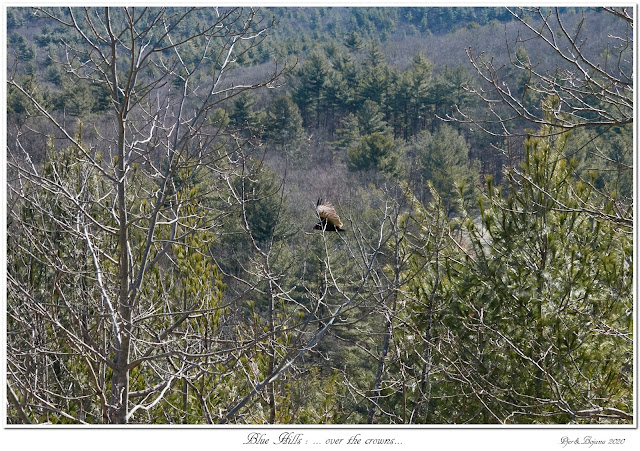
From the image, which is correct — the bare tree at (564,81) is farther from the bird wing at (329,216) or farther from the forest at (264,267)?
the bird wing at (329,216)

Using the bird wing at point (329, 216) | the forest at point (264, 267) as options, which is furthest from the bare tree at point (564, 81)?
the bird wing at point (329, 216)

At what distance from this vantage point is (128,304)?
2.60 m

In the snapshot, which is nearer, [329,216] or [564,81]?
[329,216]

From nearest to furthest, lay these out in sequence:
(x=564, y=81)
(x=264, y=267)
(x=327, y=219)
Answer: (x=327, y=219) → (x=264, y=267) → (x=564, y=81)

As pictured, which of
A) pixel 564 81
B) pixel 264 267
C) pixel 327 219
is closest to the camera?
pixel 327 219

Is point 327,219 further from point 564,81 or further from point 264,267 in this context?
point 564,81

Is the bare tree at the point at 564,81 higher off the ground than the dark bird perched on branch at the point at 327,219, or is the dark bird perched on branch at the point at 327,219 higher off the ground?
the bare tree at the point at 564,81

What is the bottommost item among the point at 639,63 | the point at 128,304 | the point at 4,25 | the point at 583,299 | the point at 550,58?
the point at 550,58

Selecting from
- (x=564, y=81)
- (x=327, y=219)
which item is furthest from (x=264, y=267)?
(x=564, y=81)

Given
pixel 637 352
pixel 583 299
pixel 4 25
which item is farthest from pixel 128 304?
pixel 583 299

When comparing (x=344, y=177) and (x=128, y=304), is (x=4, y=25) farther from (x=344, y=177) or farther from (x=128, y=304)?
→ (x=344, y=177)

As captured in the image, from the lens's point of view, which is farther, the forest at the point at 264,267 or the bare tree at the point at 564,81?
the bare tree at the point at 564,81

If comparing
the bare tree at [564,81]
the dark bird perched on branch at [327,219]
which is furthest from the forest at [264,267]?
the dark bird perched on branch at [327,219]

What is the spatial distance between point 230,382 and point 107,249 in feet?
5.65
